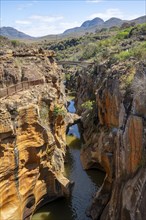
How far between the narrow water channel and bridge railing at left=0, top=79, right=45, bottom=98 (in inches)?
392

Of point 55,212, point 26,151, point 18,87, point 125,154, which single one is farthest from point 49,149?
point 125,154

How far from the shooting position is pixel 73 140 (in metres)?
48.0

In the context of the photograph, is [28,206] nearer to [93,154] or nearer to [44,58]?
[93,154]

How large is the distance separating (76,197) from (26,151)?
8.56 m

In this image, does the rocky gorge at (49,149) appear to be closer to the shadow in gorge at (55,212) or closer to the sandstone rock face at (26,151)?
the sandstone rock face at (26,151)

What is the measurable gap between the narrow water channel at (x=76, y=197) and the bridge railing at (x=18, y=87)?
32.7 ft

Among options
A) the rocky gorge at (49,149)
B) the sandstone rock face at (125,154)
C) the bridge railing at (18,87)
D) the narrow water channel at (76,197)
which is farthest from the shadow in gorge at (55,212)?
the bridge railing at (18,87)

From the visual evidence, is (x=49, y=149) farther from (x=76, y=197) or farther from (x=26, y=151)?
(x=76, y=197)

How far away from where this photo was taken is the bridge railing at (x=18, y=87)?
2662 cm

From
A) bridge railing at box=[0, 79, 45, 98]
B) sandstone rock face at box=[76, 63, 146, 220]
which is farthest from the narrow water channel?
bridge railing at box=[0, 79, 45, 98]

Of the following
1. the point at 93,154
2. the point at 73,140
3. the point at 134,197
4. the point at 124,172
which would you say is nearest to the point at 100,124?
the point at 93,154

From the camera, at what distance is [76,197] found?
30.8 metres

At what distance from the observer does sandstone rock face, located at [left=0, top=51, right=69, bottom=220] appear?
75.2 ft

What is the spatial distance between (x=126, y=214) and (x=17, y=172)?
25.4 ft
